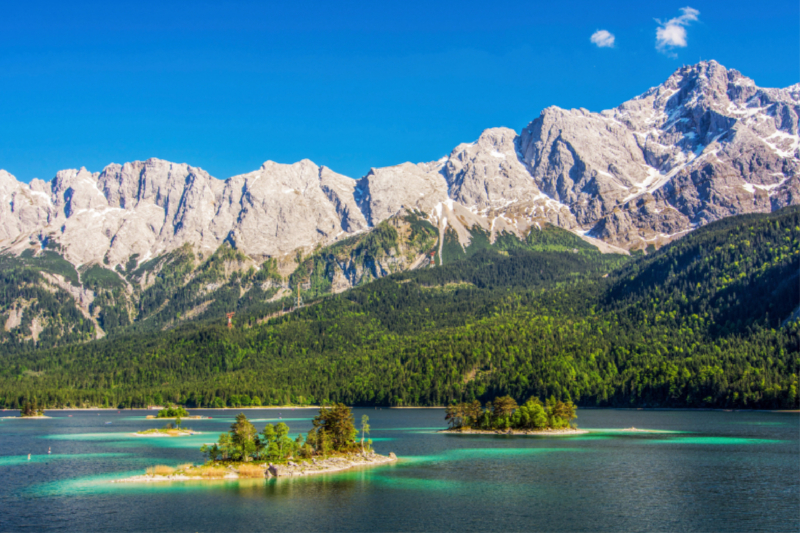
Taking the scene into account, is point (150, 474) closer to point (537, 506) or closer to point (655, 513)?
point (537, 506)

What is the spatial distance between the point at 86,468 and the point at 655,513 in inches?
3543

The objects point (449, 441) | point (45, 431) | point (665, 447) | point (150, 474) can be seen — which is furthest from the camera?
point (45, 431)

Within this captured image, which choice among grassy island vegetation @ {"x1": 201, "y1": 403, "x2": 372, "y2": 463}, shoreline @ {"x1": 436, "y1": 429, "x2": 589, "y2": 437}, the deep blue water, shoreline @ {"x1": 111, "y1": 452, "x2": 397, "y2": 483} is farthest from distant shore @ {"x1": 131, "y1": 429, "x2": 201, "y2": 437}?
shoreline @ {"x1": 111, "y1": 452, "x2": 397, "y2": 483}

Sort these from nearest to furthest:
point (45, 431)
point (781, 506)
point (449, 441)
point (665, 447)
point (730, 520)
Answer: point (730, 520), point (781, 506), point (665, 447), point (449, 441), point (45, 431)

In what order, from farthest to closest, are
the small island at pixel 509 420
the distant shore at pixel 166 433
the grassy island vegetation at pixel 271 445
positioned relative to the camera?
the distant shore at pixel 166 433 → the small island at pixel 509 420 → the grassy island vegetation at pixel 271 445

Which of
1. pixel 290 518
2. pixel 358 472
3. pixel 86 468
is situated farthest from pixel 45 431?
pixel 290 518

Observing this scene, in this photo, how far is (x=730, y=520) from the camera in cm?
7831

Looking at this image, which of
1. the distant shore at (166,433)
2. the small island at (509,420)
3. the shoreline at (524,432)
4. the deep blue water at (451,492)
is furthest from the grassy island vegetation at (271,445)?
the distant shore at (166,433)

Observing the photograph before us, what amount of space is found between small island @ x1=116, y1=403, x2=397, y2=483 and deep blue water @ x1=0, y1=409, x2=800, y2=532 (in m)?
4.54

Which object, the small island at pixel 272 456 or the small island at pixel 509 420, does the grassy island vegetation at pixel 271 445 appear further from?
the small island at pixel 509 420

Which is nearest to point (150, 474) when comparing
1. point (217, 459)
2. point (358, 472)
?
point (217, 459)

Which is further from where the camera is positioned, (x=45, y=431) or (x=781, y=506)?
(x=45, y=431)

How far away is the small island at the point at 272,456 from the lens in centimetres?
10725

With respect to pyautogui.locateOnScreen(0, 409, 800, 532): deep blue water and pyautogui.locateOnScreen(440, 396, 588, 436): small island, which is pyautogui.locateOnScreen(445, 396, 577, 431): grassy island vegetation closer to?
pyautogui.locateOnScreen(440, 396, 588, 436): small island
